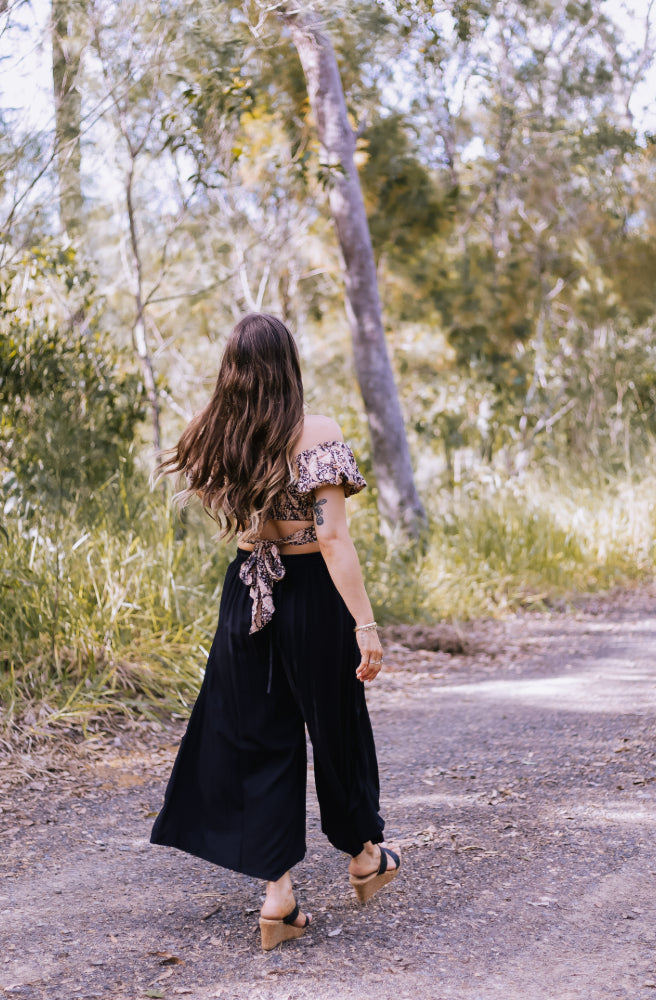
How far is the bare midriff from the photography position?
2857 mm

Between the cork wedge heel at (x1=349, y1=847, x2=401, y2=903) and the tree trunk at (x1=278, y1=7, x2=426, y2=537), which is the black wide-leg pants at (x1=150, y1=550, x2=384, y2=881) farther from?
the tree trunk at (x1=278, y1=7, x2=426, y2=537)

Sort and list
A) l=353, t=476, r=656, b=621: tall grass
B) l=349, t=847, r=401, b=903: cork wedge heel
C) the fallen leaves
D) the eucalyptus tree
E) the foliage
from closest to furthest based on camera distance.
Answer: the fallen leaves
l=349, t=847, r=401, b=903: cork wedge heel
the foliage
l=353, t=476, r=656, b=621: tall grass
the eucalyptus tree

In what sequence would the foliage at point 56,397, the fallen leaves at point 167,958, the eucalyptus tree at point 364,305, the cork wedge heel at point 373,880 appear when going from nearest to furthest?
the fallen leaves at point 167,958 → the cork wedge heel at point 373,880 → the foliage at point 56,397 → the eucalyptus tree at point 364,305

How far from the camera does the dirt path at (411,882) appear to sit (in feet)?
8.25

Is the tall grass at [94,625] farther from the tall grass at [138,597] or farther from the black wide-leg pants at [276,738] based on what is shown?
the black wide-leg pants at [276,738]

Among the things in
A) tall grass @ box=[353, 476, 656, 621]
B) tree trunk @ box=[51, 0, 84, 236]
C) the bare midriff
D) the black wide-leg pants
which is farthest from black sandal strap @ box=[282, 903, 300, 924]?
tree trunk @ box=[51, 0, 84, 236]

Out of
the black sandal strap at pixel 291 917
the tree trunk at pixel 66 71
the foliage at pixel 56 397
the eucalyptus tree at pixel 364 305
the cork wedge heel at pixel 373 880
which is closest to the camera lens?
the black sandal strap at pixel 291 917

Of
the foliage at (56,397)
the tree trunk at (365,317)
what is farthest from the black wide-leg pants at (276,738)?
the tree trunk at (365,317)

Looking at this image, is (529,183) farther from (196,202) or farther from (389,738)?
(389,738)

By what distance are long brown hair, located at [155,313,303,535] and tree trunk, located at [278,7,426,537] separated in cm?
547

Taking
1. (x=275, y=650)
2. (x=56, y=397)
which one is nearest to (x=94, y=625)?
(x=56, y=397)

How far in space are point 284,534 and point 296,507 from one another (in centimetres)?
11

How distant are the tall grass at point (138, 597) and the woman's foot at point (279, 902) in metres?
2.09

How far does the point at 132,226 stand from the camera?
674 centimetres
